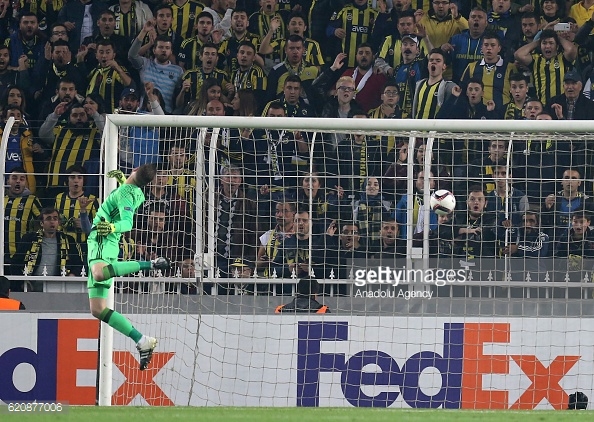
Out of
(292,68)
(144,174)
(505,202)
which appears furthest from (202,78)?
(144,174)

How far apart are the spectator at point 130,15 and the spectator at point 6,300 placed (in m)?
4.83

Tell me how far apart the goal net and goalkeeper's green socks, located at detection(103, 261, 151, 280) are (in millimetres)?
665

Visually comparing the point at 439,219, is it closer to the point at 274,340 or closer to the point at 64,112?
the point at 274,340

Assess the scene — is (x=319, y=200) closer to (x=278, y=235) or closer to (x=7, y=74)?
(x=278, y=235)

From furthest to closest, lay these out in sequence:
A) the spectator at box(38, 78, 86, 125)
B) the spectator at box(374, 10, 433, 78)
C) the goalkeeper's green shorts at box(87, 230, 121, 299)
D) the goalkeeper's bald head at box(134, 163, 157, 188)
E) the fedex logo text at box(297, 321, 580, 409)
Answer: the spectator at box(374, 10, 433, 78)
the spectator at box(38, 78, 86, 125)
the fedex logo text at box(297, 321, 580, 409)
the goalkeeper's green shorts at box(87, 230, 121, 299)
the goalkeeper's bald head at box(134, 163, 157, 188)

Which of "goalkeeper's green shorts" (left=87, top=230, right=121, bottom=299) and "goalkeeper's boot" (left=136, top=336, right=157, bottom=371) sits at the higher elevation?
"goalkeeper's green shorts" (left=87, top=230, right=121, bottom=299)

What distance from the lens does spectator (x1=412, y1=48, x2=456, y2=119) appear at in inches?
489

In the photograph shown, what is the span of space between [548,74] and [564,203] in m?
3.04

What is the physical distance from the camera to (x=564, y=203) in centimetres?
1006

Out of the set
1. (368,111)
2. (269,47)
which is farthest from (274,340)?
(269,47)

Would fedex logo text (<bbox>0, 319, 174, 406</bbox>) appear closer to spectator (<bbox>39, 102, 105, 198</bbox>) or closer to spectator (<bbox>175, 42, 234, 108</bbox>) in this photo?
spectator (<bbox>39, 102, 105, 198</bbox>)

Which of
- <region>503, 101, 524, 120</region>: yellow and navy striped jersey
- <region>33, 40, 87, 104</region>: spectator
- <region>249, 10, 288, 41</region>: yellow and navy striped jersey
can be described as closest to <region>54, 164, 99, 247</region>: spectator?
<region>33, 40, 87, 104</region>: spectator

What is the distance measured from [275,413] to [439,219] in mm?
3086

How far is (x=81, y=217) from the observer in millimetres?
10984
